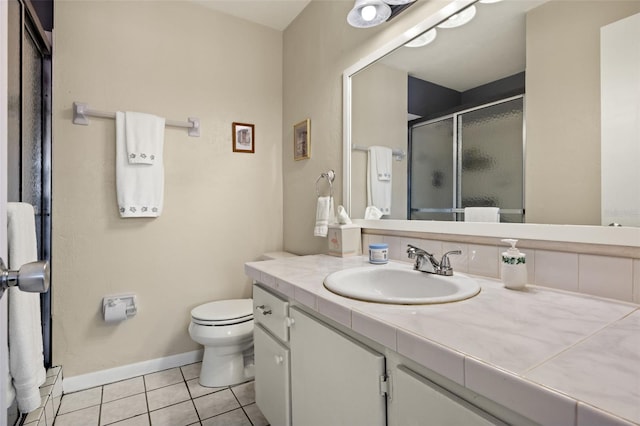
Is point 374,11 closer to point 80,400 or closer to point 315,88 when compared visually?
point 315,88

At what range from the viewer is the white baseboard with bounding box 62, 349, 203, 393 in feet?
5.96

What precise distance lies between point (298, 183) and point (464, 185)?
1.27 meters

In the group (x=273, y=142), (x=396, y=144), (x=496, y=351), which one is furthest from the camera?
(x=273, y=142)

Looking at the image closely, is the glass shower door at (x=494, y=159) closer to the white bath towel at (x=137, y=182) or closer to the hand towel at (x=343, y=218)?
the hand towel at (x=343, y=218)

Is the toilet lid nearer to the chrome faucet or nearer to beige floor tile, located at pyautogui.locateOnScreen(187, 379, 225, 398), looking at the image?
beige floor tile, located at pyautogui.locateOnScreen(187, 379, 225, 398)

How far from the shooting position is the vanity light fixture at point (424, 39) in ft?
4.36

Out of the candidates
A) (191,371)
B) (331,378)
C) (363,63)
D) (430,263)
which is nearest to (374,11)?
(363,63)

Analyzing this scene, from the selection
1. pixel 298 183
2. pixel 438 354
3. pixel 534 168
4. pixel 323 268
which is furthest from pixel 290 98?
pixel 438 354

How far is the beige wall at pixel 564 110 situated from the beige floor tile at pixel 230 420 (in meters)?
1.55

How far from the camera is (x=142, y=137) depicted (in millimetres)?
1913

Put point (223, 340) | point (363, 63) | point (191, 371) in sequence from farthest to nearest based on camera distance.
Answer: point (191, 371) → point (223, 340) → point (363, 63)

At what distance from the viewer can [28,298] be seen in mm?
1022

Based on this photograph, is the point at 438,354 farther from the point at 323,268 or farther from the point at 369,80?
the point at 369,80

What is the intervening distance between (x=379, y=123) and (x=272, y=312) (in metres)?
1.06
